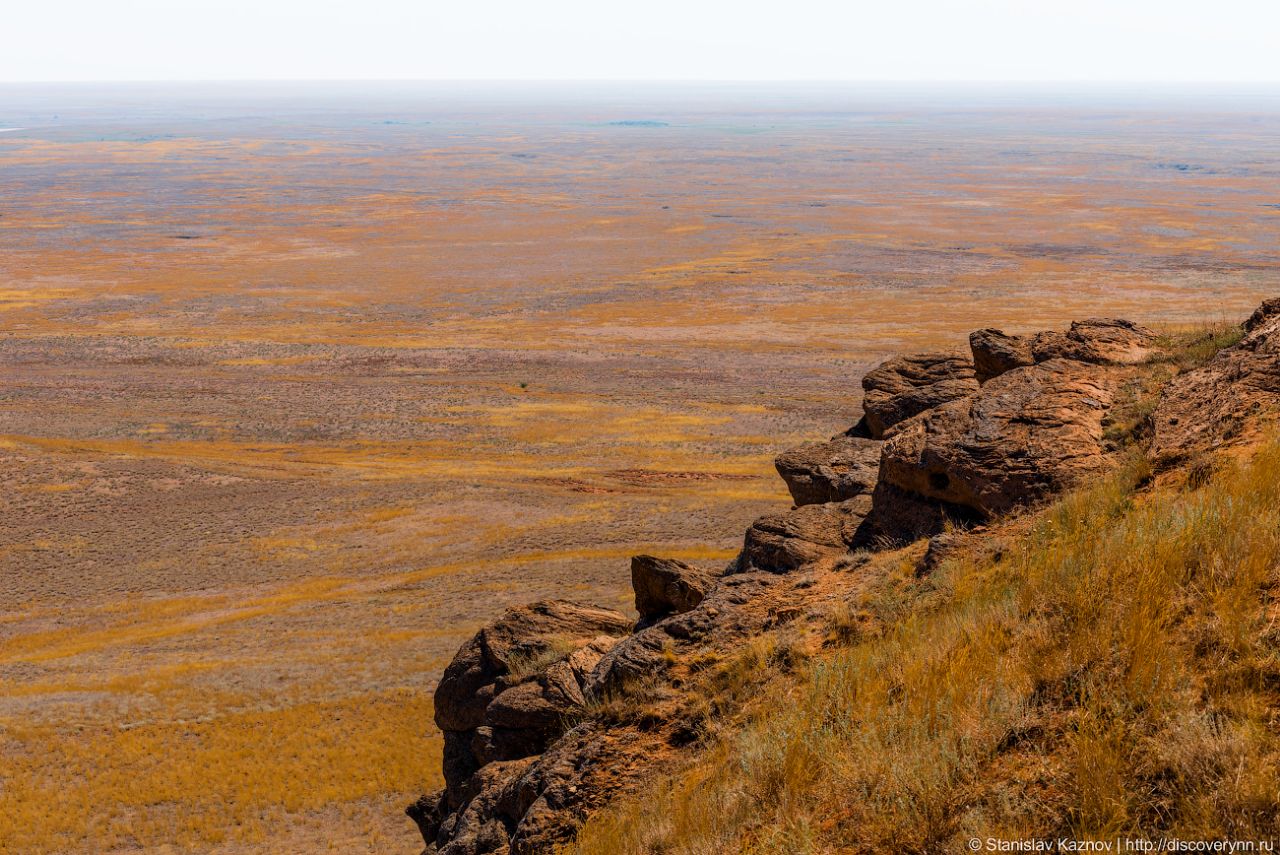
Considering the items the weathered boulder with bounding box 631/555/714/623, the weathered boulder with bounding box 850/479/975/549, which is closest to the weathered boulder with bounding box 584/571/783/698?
the weathered boulder with bounding box 631/555/714/623

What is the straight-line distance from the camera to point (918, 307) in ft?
234

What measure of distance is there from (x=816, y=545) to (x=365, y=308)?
2526 inches

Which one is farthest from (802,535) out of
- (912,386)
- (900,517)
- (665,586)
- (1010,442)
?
(912,386)

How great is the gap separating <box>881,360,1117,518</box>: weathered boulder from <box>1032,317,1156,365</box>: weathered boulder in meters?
0.62

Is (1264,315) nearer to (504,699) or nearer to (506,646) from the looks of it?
(504,699)

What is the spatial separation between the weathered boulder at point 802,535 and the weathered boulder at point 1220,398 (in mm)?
4053

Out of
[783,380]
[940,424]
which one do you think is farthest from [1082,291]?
[940,424]

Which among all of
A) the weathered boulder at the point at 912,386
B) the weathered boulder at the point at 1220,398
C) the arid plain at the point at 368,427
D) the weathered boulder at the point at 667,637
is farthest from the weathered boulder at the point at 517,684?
the weathered boulder at the point at 1220,398

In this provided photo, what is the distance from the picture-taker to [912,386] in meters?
18.8

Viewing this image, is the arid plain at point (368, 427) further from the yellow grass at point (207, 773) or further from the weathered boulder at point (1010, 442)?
the weathered boulder at point (1010, 442)

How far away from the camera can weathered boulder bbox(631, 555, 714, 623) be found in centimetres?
1265

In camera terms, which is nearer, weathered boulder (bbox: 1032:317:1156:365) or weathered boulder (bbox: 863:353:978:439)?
weathered boulder (bbox: 1032:317:1156:365)

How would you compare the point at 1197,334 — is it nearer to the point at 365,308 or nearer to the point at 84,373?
the point at 84,373

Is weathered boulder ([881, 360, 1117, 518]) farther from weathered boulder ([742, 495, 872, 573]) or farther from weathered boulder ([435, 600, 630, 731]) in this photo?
weathered boulder ([435, 600, 630, 731])
